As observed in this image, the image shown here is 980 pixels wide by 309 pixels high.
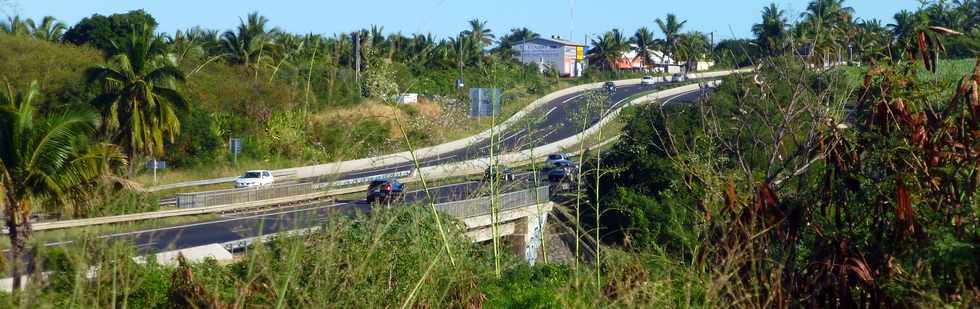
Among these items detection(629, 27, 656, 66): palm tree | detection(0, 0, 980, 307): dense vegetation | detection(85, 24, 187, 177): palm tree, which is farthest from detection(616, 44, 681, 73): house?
detection(0, 0, 980, 307): dense vegetation

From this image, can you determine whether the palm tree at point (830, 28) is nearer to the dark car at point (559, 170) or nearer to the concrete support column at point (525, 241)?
the dark car at point (559, 170)

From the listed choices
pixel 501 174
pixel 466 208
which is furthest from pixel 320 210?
pixel 466 208

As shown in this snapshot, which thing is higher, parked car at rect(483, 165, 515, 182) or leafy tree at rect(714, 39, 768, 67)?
leafy tree at rect(714, 39, 768, 67)

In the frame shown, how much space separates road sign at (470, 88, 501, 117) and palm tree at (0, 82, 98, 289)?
2.71m

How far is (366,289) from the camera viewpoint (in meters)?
4.02

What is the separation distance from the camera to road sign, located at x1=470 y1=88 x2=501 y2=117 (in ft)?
22.6

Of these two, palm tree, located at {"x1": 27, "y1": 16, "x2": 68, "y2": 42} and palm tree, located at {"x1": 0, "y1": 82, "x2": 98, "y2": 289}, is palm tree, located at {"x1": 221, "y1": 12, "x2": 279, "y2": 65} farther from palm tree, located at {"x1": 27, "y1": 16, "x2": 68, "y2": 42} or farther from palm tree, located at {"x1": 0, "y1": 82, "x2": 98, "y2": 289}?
palm tree, located at {"x1": 27, "y1": 16, "x2": 68, "y2": 42}

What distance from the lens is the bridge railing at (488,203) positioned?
8.11m

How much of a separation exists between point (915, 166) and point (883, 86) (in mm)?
435

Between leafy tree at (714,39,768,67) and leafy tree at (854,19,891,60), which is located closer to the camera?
leafy tree at (854,19,891,60)

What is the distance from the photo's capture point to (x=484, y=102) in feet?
23.7

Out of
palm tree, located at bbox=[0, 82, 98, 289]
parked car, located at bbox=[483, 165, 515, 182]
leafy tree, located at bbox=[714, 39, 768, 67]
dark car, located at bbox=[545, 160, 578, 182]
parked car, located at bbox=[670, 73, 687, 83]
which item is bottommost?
dark car, located at bbox=[545, 160, 578, 182]

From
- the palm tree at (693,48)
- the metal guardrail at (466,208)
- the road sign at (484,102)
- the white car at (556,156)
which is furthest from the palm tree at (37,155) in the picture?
the palm tree at (693,48)

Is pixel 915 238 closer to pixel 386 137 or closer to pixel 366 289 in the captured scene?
pixel 366 289
